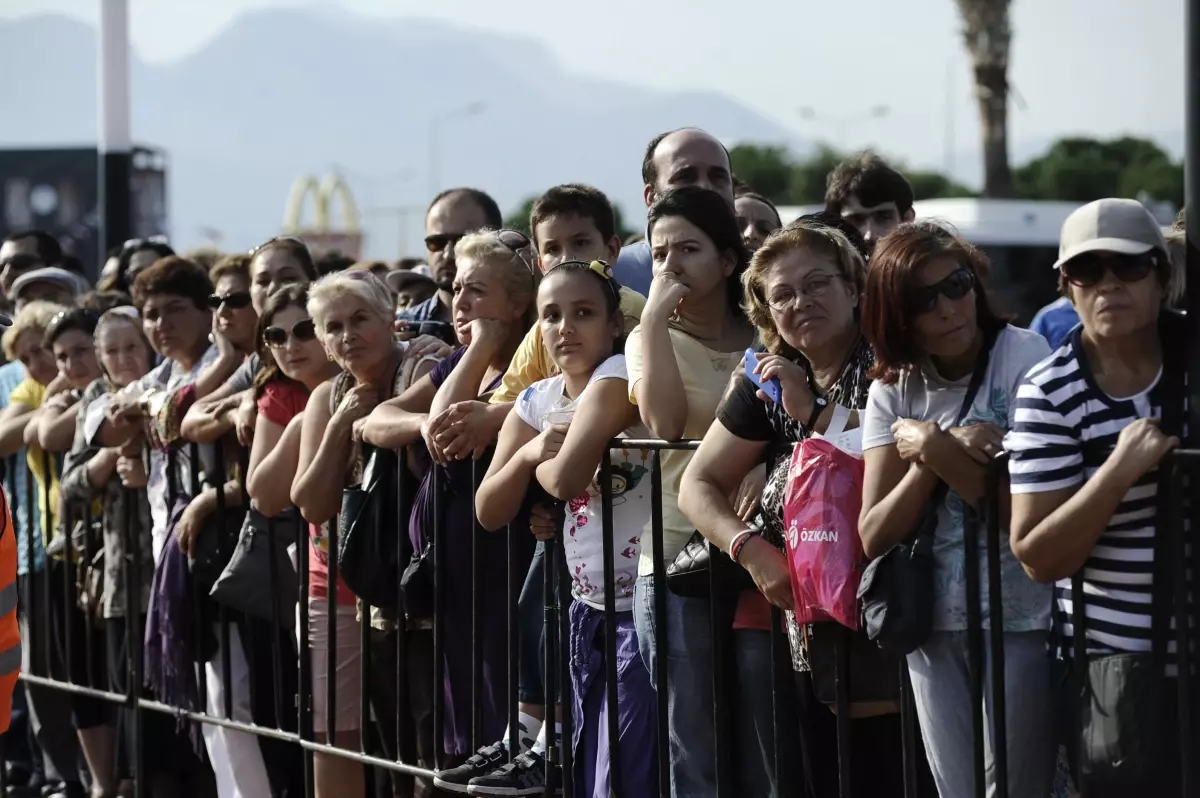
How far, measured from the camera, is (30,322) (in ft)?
29.5

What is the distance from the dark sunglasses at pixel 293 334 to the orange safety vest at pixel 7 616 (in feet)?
4.76

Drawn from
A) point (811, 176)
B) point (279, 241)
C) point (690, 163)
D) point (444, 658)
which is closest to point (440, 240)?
point (279, 241)

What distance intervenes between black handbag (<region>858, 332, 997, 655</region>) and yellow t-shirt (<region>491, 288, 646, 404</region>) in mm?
1608

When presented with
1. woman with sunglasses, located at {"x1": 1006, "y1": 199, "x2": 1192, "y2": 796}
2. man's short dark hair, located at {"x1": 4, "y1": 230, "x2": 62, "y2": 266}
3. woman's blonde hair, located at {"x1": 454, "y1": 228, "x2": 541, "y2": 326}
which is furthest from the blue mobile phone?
man's short dark hair, located at {"x1": 4, "y1": 230, "x2": 62, "y2": 266}

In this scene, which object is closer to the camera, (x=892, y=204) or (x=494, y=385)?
(x=494, y=385)

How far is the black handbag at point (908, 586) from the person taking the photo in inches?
166

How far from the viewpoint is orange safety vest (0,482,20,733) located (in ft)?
17.5

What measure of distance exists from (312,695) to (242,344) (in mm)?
1596

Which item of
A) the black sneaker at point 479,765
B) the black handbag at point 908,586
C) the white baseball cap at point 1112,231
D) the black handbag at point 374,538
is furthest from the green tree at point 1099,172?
the white baseball cap at point 1112,231

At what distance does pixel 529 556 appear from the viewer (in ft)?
19.2

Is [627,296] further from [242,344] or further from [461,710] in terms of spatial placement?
[242,344]

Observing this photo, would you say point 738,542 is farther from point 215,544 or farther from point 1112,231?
point 215,544

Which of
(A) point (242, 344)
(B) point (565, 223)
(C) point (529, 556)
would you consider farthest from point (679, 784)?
(A) point (242, 344)

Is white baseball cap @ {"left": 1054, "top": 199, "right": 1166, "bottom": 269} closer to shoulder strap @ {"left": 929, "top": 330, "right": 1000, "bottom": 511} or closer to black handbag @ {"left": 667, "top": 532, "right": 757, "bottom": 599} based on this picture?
shoulder strap @ {"left": 929, "top": 330, "right": 1000, "bottom": 511}
